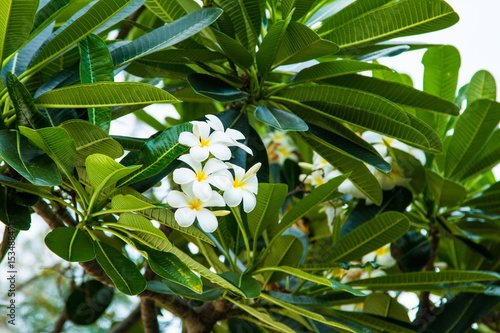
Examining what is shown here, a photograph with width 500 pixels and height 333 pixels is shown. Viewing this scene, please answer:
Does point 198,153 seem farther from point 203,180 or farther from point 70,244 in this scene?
point 70,244

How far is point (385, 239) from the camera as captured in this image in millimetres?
1005

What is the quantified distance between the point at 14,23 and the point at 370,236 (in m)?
0.72

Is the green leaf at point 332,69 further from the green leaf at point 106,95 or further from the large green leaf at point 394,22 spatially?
the green leaf at point 106,95

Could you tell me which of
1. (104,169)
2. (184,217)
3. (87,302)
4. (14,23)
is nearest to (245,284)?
(184,217)

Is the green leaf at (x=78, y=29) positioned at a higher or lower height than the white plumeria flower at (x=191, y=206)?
higher

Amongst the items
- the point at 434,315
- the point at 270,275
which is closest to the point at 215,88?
the point at 270,275

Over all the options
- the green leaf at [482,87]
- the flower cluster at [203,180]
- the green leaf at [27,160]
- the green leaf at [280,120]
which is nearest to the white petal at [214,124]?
the flower cluster at [203,180]

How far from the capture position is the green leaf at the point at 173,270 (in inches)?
29.0

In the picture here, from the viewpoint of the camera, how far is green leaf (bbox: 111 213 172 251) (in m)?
0.70

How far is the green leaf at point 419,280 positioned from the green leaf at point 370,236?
71 mm

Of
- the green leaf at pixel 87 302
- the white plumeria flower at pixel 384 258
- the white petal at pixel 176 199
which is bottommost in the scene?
the green leaf at pixel 87 302

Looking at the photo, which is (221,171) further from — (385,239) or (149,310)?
(149,310)

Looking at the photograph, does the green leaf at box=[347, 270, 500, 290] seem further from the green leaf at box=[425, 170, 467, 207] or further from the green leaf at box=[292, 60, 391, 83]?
the green leaf at box=[292, 60, 391, 83]

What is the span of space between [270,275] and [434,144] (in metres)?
0.42
